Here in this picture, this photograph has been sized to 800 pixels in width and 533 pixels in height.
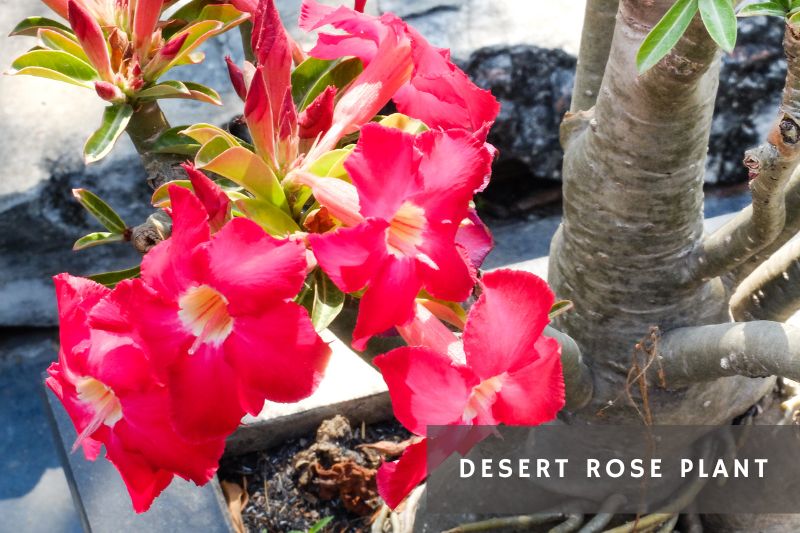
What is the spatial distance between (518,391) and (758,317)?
25.8 inches

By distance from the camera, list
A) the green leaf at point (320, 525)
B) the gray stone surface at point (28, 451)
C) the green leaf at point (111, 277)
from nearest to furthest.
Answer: the green leaf at point (111, 277) → the green leaf at point (320, 525) → the gray stone surface at point (28, 451)

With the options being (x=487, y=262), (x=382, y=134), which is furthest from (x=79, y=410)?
(x=487, y=262)

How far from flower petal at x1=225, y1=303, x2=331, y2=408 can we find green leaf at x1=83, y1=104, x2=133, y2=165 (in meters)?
0.28

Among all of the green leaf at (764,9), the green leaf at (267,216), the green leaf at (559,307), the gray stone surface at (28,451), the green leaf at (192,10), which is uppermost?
the green leaf at (764,9)

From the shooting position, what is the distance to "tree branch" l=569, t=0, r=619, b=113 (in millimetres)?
1078

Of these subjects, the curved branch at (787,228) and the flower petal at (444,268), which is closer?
the flower petal at (444,268)

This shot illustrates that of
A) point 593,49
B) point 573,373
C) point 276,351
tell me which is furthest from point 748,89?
point 276,351

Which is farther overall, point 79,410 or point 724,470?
point 724,470

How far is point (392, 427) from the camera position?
1.54 m

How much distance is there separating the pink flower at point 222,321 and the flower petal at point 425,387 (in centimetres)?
Answer: 5

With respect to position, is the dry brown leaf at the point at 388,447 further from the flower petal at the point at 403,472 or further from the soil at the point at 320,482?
the flower petal at the point at 403,472

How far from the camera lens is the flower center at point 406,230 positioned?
0.56 meters

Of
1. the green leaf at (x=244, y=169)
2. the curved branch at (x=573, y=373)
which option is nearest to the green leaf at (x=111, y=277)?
the green leaf at (x=244, y=169)

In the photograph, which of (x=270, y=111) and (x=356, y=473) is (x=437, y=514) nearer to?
(x=356, y=473)
